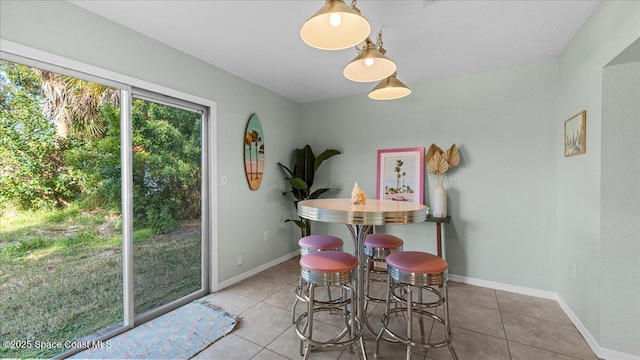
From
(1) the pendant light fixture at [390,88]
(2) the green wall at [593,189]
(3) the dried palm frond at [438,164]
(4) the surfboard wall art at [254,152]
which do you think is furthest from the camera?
(4) the surfboard wall art at [254,152]

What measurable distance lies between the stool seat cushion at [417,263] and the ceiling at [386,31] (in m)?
1.81

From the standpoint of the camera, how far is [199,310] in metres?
2.44

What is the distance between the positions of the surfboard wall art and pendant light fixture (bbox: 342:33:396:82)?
1.85m

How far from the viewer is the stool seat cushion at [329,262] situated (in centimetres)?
159

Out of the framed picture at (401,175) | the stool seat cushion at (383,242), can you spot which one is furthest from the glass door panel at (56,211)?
the framed picture at (401,175)

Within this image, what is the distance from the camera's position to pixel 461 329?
7.07ft

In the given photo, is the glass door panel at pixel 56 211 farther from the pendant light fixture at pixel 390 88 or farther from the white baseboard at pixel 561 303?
the white baseboard at pixel 561 303

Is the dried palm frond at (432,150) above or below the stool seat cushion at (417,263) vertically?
above

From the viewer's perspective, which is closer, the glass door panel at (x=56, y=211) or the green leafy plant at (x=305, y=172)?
the glass door panel at (x=56, y=211)

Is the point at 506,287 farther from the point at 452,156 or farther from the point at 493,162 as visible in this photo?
the point at 452,156

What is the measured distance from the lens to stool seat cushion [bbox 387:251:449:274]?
1.58 meters

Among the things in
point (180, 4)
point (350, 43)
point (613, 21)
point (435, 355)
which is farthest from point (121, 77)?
Result: point (613, 21)

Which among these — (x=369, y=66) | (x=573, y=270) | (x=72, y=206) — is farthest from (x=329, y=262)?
(x=573, y=270)

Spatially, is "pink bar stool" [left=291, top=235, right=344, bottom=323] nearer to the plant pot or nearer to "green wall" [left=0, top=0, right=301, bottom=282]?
"green wall" [left=0, top=0, right=301, bottom=282]
